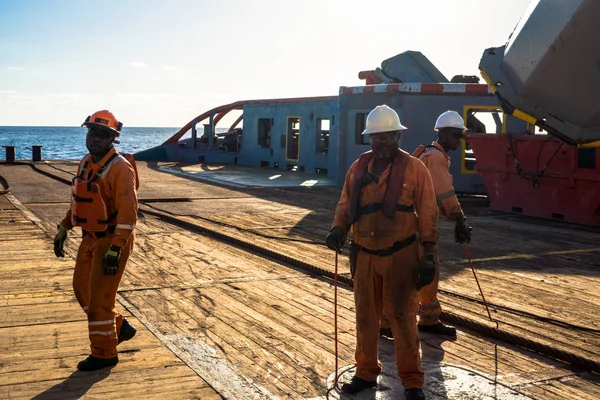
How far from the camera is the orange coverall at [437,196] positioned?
5984 mm

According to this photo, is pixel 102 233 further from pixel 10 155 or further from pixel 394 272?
pixel 10 155

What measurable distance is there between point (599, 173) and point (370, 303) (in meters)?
8.99

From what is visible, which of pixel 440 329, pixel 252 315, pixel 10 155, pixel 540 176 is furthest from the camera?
pixel 10 155

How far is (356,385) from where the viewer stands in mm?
4785

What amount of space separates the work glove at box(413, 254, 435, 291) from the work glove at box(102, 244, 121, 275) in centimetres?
204

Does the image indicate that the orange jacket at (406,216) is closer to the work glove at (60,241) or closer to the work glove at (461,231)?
the work glove at (461,231)

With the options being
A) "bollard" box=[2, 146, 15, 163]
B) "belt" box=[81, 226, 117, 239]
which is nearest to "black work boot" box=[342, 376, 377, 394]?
"belt" box=[81, 226, 117, 239]

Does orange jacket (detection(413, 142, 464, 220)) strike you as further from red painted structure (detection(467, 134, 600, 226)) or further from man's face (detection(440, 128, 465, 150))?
red painted structure (detection(467, 134, 600, 226))

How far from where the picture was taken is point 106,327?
207 inches

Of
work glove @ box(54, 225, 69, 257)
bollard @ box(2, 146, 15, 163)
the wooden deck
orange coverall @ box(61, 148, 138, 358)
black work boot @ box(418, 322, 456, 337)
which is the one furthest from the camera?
bollard @ box(2, 146, 15, 163)

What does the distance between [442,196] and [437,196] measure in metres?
0.04

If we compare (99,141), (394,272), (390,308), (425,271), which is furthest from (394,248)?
(99,141)

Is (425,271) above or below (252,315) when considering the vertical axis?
above

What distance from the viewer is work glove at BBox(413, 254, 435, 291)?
15.1 ft
